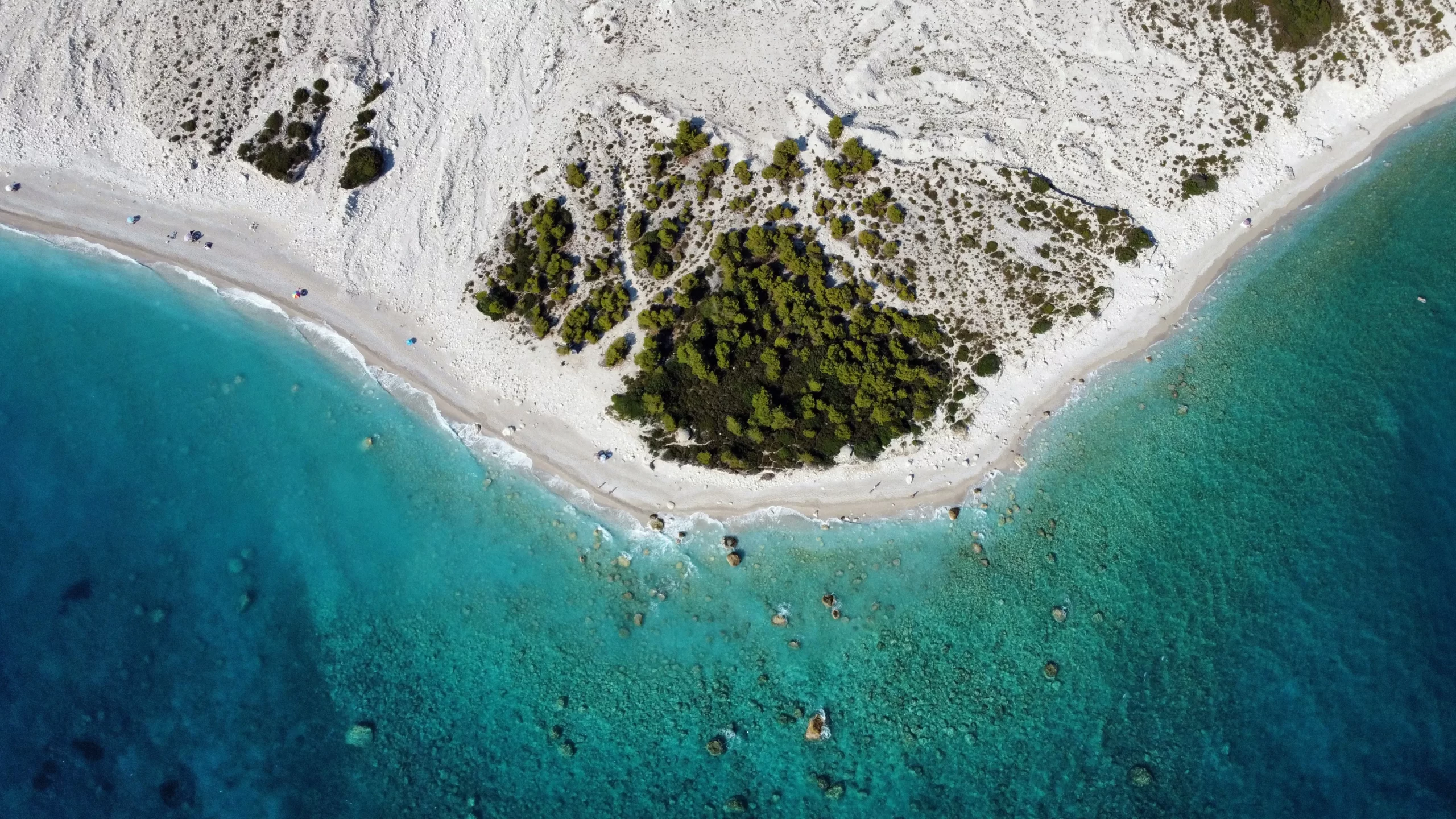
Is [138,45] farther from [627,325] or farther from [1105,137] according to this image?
[1105,137]

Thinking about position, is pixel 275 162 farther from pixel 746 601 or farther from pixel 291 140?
pixel 746 601

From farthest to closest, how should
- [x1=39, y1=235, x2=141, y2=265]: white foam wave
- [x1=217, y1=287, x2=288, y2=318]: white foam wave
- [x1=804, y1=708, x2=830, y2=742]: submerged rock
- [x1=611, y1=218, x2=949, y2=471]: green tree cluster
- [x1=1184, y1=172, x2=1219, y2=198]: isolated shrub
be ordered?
[x1=39, y1=235, x2=141, y2=265]: white foam wave, [x1=217, y1=287, x2=288, y2=318]: white foam wave, [x1=1184, y1=172, x2=1219, y2=198]: isolated shrub, [x1=611, y1=218, x2=949, y2=471]: green tree cluster, [x1=804, y1=708, x2=830, y2=742]: submerged rock

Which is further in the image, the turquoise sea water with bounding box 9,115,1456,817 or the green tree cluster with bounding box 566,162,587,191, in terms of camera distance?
the green tree cluster with bounding box 566,162,587,191

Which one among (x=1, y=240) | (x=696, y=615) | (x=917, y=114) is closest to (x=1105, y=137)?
(x=917, y=114)

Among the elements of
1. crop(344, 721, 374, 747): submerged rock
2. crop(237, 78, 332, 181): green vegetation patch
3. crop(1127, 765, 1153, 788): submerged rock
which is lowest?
crop(1127, 765, 1153, 788): submerged rock

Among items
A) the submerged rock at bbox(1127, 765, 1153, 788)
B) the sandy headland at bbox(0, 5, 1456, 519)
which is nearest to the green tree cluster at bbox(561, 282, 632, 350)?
the sandy headland at bbox(0, 5, 1456, 519)

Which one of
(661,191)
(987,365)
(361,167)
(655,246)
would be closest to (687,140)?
(661,191)

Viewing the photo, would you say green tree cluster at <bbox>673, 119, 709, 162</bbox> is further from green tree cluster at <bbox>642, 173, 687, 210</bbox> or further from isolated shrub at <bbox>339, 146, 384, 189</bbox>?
isolated shrub at <bbox>339, 146, 384, 189</bbox>

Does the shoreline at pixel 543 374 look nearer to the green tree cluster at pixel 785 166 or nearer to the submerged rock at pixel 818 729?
the submerged rock at pixel 818 729
